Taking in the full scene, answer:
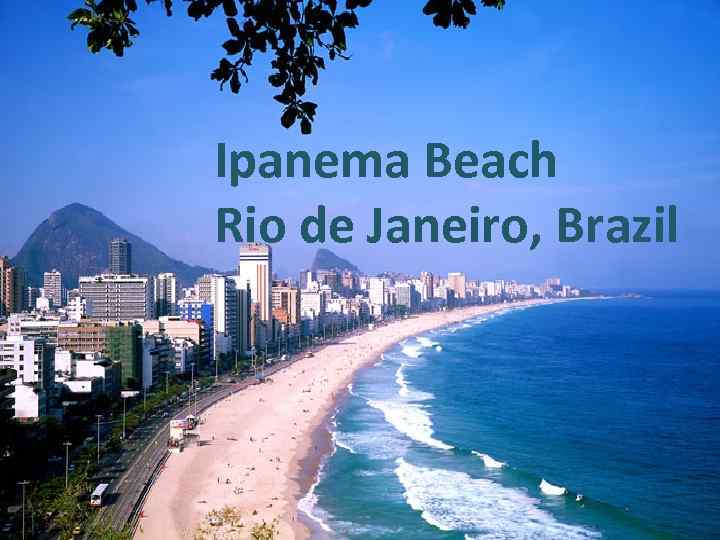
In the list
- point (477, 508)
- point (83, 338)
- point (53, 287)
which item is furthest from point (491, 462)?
point (53, 287)

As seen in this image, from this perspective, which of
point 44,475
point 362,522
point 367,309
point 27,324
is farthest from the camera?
point 367,309

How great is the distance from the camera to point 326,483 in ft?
70.2

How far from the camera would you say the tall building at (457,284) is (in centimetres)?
16562

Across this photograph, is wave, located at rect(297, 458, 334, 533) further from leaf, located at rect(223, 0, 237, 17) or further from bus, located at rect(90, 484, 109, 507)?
leaf, located at rect(223, 0, 237, 17)

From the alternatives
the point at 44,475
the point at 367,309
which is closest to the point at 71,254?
the point at 367,309

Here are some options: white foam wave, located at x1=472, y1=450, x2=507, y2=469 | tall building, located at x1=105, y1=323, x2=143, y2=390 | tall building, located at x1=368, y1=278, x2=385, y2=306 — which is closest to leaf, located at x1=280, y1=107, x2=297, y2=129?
white foam wave, located at x1=472, y1=450, x2=507, y2=469

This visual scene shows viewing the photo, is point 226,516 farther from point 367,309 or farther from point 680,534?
point 367,309

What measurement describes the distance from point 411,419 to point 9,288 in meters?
47.6

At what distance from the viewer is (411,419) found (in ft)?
100

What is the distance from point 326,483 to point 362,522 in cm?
381

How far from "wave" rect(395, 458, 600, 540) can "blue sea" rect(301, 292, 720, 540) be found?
0.17 ft

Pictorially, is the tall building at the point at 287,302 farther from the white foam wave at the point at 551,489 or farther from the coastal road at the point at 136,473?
the white foam wave at the point at 551,489

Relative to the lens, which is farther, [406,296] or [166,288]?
[406,296]

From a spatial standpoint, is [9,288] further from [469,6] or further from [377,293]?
[469,6]
